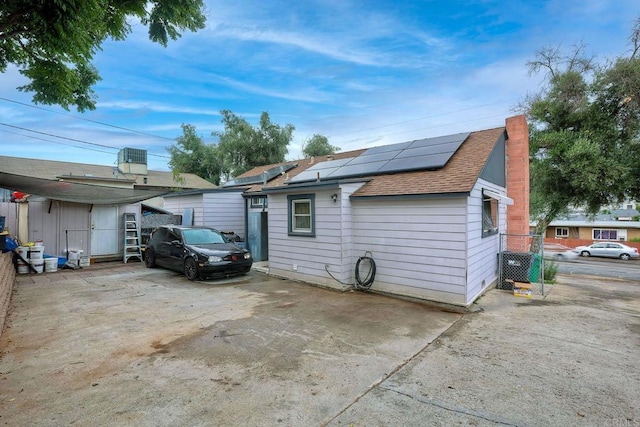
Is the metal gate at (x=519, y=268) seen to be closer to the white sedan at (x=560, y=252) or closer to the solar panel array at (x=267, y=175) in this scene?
the solar panel array at (x=267, y=175)

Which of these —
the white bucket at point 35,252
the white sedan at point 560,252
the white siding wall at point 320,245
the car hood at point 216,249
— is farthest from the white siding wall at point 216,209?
the white sedan at point 560,252

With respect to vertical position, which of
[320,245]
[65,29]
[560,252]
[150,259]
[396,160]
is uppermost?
[65,29]

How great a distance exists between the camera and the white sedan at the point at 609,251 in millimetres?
25552

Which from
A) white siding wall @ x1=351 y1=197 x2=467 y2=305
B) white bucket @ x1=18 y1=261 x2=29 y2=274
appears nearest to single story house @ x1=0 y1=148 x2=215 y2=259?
white bucket @ x1=18 y1=261 x2=29 y2=274

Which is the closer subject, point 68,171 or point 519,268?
point 519,268

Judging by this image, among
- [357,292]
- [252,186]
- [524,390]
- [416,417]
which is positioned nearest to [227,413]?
[416,417]

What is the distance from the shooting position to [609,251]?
26.5 metres

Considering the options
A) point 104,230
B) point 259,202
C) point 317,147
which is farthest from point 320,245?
point 317,147

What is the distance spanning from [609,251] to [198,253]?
34139 millimetres

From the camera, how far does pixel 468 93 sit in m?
14.9

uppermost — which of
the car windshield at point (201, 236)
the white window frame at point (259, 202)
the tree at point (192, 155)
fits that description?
the tree at point (192, 155)

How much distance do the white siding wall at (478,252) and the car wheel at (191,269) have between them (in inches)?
269

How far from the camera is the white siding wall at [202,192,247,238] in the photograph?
12.6 meters

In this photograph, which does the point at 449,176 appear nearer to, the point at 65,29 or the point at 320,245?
the point at 320,245
